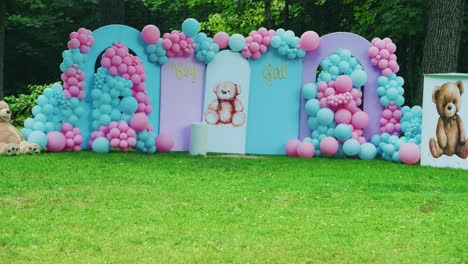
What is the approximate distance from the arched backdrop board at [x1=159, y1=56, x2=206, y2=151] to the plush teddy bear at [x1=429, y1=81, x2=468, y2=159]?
3735mm

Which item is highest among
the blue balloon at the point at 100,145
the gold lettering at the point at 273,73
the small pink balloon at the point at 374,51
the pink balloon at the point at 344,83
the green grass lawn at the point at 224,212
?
the small pink balloon at the point at 374,51

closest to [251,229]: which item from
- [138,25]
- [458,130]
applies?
[458,130]

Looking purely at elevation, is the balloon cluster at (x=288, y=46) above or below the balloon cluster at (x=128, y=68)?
above

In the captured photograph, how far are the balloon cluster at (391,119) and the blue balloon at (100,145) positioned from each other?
14.4 feet

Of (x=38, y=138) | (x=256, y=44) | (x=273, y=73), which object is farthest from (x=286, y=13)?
(x=38, y=138)

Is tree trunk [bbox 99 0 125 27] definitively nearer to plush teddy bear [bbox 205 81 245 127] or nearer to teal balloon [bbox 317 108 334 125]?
plush teddy bear [bbox 205 81 245 127]

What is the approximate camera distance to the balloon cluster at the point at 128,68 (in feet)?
38.6

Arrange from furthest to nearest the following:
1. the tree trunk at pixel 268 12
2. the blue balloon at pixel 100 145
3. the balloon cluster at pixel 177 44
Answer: the tree trunk at pixel 268 12
the balloon cluster at pixel 177 44
the blue balloon at pixel 100 145

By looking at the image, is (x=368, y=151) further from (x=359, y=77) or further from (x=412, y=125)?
(x=359, y=77)

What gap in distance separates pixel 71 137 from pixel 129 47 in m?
1.73

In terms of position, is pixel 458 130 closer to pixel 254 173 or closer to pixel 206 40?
pixel 254 173

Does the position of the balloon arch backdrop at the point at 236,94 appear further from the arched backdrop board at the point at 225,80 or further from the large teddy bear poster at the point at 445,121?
the large teddy bear poster at the point at 445,121

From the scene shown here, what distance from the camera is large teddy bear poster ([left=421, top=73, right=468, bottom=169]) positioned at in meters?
11.1

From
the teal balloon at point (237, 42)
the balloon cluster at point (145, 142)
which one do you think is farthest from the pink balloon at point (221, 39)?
the balloon cluster at point (145, 142)
